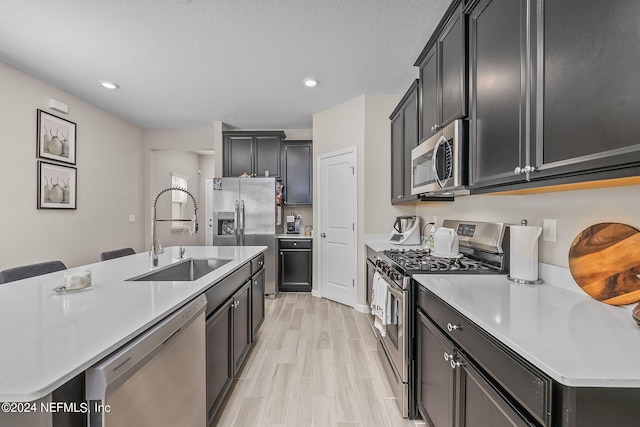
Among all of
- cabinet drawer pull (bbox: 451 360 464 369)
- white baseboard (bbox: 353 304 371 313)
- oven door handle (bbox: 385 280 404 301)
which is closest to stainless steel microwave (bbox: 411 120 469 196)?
oven door handle (bbox: 385 280 404 301)

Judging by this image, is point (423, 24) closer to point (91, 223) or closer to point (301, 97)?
point (301, 97)

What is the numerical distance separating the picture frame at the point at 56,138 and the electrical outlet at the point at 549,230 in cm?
473

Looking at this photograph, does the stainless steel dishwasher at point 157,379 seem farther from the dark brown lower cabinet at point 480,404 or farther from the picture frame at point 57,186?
the picture frame at point 57,186

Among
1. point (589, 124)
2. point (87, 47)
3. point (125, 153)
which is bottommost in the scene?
point (589, 124)

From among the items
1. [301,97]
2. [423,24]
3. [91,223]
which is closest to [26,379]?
[423,24]

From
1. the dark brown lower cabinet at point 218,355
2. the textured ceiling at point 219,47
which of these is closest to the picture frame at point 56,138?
the textured ceiling at point 219,47

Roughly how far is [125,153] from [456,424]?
5.49 meters

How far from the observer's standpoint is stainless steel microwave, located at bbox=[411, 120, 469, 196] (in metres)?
1.60

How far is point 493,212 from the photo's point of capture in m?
1.94

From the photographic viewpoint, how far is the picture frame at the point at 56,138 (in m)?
3.18

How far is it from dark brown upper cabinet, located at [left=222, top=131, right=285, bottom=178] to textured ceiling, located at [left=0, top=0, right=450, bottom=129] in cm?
92

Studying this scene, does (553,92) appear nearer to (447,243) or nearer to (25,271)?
(447,243)

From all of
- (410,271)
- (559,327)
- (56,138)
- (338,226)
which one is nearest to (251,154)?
(338,226)

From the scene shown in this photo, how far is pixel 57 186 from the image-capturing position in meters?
3.40
